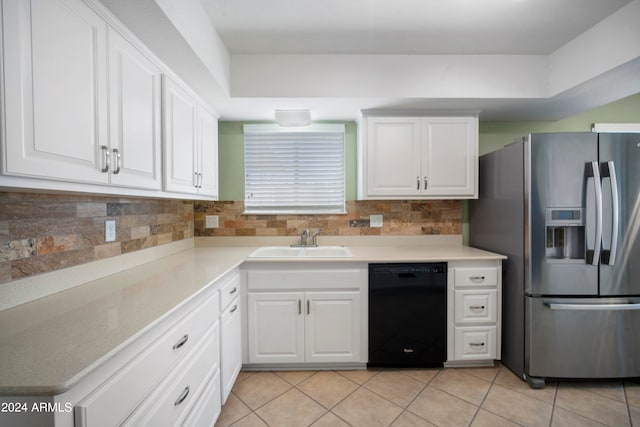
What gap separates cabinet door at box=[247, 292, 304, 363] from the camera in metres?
1.97

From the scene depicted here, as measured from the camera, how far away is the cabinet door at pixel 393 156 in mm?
2258

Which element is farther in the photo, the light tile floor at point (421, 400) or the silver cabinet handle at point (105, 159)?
the light tile floor at point (421, 400)

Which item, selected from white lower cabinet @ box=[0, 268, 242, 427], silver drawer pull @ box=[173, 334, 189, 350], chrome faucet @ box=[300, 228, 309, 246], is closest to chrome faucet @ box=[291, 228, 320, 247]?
chrome faucet @ box=[300, 228, 309, 246]

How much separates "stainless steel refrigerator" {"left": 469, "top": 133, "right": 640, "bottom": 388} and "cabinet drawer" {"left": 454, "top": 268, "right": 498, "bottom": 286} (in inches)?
7.8

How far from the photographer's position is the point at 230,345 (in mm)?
1701

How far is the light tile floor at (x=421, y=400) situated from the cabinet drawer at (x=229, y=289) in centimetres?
66

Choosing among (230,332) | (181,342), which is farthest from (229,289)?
(181,342)

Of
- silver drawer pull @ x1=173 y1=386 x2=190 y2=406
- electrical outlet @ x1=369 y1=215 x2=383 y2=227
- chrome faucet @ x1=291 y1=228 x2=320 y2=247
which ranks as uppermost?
electrical outlet @ x1=369 y1=215 x2=383 y2=227

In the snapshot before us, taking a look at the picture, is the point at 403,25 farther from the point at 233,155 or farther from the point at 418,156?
the point at 233,155

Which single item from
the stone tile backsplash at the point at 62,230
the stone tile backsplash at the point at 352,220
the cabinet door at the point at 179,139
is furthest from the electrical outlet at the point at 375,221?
the stone tile backsplash at the point at 62,230

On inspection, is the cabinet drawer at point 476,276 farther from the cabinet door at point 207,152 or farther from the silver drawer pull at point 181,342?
the cabinet door at point 207,152

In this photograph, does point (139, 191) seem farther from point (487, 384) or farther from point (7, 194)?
point (487, 384)

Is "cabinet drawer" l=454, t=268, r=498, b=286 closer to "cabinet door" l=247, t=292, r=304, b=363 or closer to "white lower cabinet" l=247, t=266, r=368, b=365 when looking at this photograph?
"white lower cabinet" l=247, t=266, r=368, b=365

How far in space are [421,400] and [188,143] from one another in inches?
88.9
